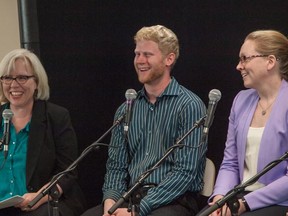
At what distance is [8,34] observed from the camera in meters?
5.02

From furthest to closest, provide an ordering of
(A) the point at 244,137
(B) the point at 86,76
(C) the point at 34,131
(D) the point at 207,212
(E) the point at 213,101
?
(B) the point at 86,76 → (C) the point at 34,131 → (A) the point at 244,137 → (E) the point at 213,101 → (D) the point at 207,212

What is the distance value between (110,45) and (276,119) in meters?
1.77

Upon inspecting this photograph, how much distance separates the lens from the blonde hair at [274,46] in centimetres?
317

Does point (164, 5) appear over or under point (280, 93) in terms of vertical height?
over

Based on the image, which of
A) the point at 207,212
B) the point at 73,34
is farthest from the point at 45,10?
the point at 207,212

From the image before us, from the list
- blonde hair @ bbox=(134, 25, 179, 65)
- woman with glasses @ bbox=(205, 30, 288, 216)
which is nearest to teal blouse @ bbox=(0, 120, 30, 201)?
blonde hair @ bbox=(134, 25, 179, 65)

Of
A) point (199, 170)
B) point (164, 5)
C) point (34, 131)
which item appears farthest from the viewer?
point (164, 5)

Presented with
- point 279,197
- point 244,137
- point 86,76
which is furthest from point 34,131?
point 279,197

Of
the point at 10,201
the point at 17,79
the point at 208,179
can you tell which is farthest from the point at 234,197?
the point at 17,79

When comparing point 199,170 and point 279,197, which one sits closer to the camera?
point 279,197

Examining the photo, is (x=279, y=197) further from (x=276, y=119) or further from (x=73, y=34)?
(x=73, y=34)

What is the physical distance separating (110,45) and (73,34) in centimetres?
29

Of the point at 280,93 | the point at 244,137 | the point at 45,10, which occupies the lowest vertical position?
the point at 244,137

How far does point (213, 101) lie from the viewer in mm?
2750
